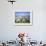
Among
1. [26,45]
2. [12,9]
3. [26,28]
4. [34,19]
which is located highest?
[12,9]

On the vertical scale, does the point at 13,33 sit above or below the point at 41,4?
below

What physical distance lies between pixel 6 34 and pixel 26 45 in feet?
6.09

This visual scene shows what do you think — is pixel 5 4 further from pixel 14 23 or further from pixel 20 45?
pixel 20 45

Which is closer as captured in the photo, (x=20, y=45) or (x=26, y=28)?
(x=20, y=45)

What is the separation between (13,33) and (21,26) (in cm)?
43

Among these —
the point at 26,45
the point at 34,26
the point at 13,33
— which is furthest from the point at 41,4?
the point at 26,45

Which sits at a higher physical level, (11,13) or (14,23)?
(11,13)

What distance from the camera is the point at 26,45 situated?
3.58 metres

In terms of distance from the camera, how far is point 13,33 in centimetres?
528

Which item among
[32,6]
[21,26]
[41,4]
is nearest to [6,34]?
[21,26]

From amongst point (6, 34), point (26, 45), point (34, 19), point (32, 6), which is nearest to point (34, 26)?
point (34, 19)

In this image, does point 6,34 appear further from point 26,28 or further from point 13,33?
point 26,28

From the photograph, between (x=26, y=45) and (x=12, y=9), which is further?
(x=12, y=9)

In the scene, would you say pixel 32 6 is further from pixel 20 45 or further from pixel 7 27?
pixel 20 45
